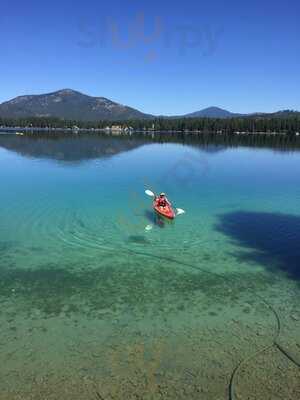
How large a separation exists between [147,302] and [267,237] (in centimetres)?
1428

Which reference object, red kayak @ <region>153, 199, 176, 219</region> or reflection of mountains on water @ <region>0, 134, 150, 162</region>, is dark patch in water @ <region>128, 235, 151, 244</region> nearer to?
red kayak @ <region>153, 199, 176, 219</region>

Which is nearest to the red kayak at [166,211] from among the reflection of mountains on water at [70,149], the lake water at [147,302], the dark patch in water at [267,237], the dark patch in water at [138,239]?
the lake water at [147,302]

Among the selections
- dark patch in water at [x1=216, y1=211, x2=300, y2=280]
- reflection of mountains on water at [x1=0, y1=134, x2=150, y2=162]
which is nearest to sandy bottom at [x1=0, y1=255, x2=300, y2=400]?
dark patch in water at [x1=216, y1=211, x2=300, y2=280]

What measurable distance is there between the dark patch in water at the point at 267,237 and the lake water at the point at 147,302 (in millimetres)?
121

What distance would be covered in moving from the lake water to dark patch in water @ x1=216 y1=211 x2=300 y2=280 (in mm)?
121

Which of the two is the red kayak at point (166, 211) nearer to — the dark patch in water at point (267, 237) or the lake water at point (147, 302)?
the lake water at point (147, 302)

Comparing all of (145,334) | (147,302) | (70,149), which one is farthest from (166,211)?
(70,149)

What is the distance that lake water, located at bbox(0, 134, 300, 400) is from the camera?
13859 millimetres

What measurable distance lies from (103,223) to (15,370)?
1986cm

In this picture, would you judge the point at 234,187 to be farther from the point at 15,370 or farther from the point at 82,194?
the point at 15,370

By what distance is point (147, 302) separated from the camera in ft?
64.0

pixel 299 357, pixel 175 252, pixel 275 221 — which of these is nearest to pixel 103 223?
pixel 175 252

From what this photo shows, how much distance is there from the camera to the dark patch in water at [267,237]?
2525 centimetres

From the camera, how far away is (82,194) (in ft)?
158
